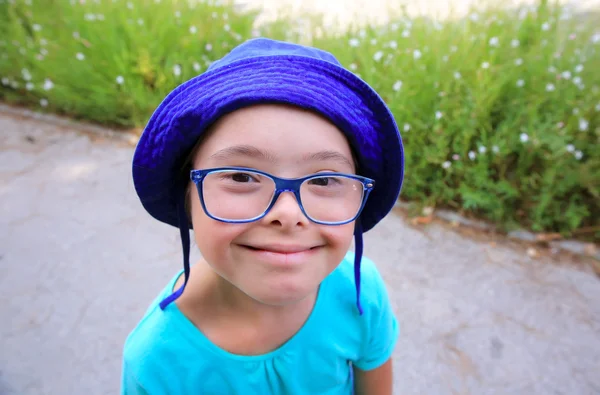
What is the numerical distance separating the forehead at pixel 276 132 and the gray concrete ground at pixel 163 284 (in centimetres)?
152

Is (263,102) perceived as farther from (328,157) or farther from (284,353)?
(284,353)

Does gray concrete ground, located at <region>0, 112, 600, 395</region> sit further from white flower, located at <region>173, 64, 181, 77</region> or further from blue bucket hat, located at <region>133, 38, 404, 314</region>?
blue bucket hat, located at <region>133, 38, 404, 314</region>

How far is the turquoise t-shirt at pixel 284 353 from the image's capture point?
3.23 feet

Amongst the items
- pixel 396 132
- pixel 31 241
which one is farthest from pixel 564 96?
pixel 31 241

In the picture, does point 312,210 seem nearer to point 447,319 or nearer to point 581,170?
point 447,319

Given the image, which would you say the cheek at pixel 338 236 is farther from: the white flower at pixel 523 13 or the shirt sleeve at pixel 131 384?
the white flower at pixel 523 13

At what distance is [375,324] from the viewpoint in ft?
3.86

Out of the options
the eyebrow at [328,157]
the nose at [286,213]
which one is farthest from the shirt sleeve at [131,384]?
the eyebrow at [328,157]

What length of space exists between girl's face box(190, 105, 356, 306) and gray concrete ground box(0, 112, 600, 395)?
138 cm

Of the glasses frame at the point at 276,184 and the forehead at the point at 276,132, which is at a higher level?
the forehead at the point at 276,132

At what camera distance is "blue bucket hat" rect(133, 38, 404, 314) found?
80 cm

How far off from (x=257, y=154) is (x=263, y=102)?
0.10 m

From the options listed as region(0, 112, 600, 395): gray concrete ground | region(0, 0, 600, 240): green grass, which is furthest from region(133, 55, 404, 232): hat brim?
region(0, 0, 600, 240): green grass

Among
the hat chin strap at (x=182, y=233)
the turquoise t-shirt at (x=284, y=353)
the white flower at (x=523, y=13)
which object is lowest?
the turquoise t-shirt at (x=284, y=353)
